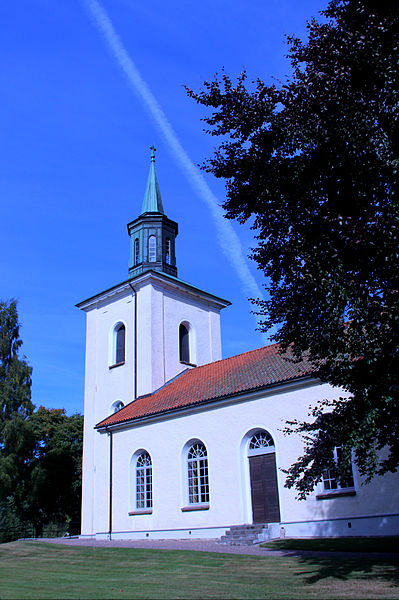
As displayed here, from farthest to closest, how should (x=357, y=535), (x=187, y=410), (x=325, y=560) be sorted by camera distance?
(x=187, y=410), (x=357, y=535), (x=325, y=560)

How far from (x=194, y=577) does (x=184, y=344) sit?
19.2 m

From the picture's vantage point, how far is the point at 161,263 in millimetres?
28719

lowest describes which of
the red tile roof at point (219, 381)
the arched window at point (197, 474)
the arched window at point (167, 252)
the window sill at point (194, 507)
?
the window sill at point (194, 507)

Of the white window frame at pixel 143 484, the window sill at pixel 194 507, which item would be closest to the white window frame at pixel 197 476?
the window sill at pixel 194 507

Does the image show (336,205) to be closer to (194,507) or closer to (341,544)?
(341,544)

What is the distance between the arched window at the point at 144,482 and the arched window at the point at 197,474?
2.34m

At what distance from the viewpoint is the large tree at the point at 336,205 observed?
25.3ft

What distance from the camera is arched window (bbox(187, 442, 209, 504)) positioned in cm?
1928

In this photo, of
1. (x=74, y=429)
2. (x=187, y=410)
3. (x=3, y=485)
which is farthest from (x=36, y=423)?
(x=187, y=410)

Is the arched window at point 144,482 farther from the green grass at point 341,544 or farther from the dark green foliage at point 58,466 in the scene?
the dark green foliage at point 58,466

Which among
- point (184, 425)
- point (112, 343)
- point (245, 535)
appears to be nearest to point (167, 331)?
point (112, 343)

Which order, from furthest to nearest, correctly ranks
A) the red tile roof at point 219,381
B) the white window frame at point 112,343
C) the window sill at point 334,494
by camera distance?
the white window frame at point 112,343 < the red tile roof at point 219,381 < the window sill at point 334,494

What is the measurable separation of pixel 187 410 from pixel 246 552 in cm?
750

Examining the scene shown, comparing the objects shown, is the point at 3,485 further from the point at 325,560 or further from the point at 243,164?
the point at 243,164
